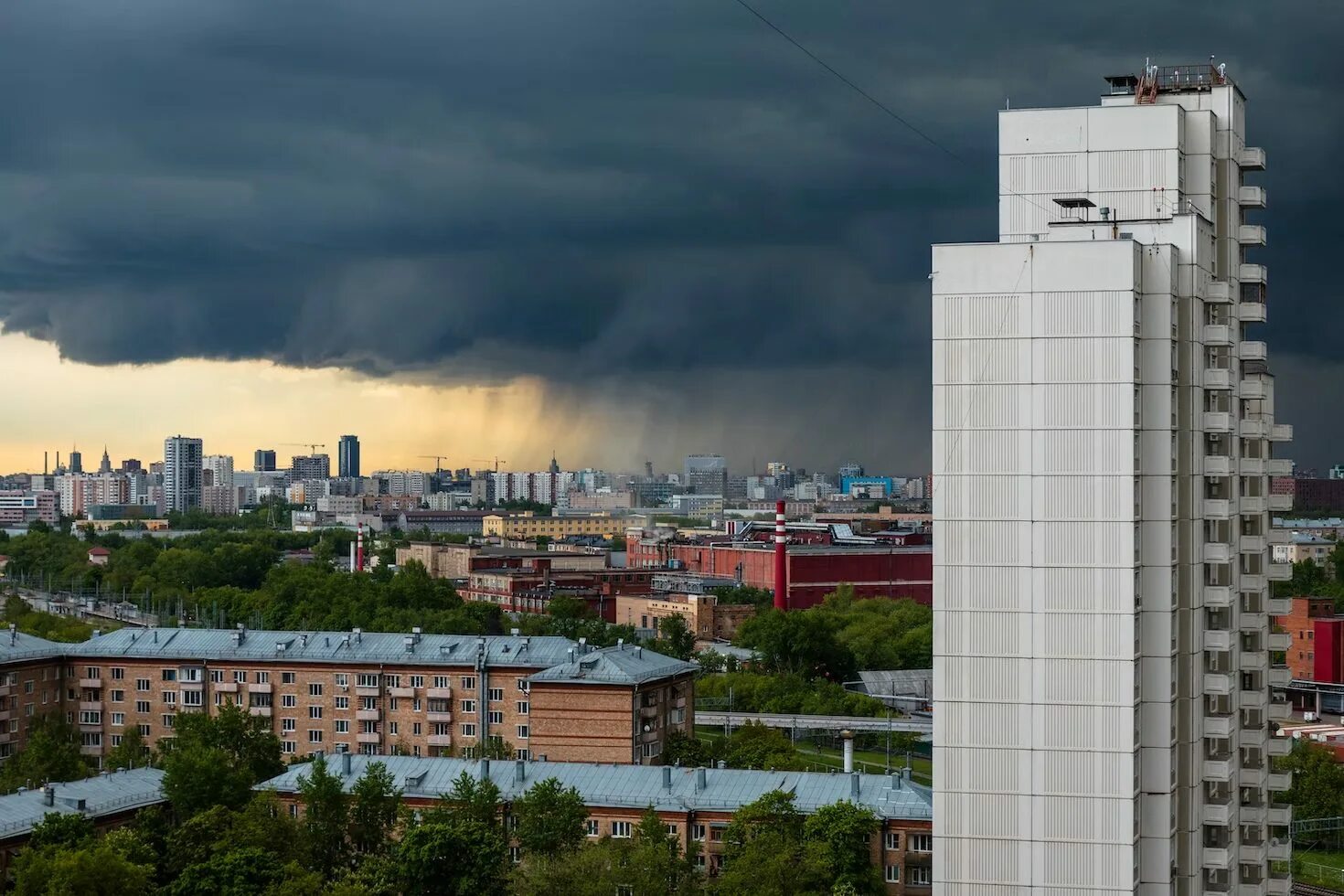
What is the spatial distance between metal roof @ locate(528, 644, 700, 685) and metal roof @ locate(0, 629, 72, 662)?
697 inches

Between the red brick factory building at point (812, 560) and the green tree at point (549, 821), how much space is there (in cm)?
6447

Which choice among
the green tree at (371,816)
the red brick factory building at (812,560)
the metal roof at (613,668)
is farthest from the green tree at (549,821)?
the red brick factory building at (812,560)

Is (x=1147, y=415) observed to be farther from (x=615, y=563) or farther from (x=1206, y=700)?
(x=615, y=563)

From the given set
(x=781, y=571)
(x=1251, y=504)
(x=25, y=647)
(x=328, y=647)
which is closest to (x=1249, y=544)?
(x=1251, y=504)

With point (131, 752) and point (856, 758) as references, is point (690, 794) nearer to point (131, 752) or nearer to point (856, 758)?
point (856, 758)

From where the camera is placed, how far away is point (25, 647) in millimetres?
59438

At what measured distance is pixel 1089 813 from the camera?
25.5m

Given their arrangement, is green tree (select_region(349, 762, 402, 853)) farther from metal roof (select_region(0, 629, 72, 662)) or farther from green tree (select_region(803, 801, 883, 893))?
metal roof (select_region(0, 629, 72, 662))

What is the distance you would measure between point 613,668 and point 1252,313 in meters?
26.7

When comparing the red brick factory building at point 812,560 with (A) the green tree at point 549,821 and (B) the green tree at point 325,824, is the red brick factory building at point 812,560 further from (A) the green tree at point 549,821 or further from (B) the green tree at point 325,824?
(B) the green tree at point 325,824

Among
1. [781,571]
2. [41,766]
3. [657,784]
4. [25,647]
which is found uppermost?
[781,571]

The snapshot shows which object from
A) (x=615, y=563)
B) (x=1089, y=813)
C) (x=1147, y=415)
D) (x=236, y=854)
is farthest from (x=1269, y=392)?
(x=615, y=563)

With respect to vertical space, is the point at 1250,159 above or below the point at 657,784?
above

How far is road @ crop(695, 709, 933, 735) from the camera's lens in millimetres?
63562
